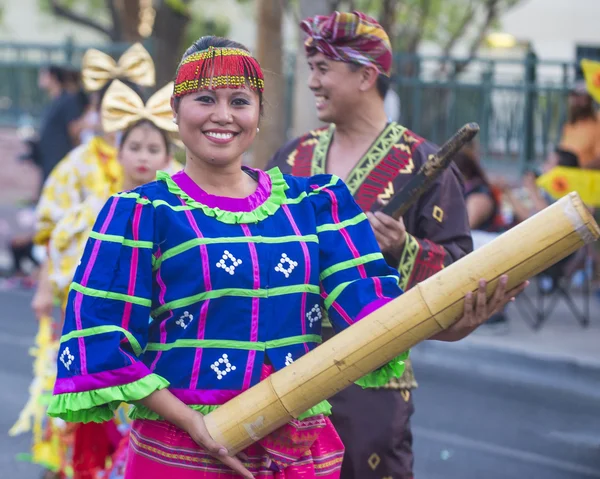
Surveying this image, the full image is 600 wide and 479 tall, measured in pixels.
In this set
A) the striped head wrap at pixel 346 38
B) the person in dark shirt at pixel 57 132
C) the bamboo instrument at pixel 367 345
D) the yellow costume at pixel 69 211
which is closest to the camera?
the bamboo instrument at pixel 367 345

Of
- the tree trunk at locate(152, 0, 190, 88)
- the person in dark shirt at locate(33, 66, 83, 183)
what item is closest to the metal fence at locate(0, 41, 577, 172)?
the person in dark shirt at locate(33, 66, 83, 183)

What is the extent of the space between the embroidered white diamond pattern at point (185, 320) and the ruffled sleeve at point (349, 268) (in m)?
0.36

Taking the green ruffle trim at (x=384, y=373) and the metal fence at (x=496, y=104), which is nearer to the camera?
the green ruffle trim at (x=384, y=373)

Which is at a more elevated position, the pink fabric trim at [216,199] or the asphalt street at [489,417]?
the pink fabric trim at [216,199]

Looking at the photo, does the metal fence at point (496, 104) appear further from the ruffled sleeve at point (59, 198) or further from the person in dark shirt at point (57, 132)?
the ruffled sleeve at point (59, 198)

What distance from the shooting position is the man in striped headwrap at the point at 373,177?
3943mm

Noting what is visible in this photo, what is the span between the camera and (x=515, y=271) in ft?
8.65

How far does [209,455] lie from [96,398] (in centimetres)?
31

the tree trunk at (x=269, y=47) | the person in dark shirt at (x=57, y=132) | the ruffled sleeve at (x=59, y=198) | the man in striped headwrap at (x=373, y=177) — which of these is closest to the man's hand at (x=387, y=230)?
the man in striped headwrap at (x=373, y=177)

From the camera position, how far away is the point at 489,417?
7660mm

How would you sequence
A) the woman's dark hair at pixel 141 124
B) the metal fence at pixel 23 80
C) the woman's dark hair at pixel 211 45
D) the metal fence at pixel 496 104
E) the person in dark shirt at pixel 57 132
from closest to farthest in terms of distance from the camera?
the woman's dark hair at pixel 211 45 < the woman's dark hair at pixel 141 124 < the person in dark shirt at pixel 57 132 < the metal fence at pixel 496 104 < the metal fence at pixel 23 80

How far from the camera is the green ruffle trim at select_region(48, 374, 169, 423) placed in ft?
8.80

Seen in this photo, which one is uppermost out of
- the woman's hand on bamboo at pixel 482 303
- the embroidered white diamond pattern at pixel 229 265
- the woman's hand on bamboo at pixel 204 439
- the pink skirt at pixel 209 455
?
the embroidered white diamond pattern at pixel 229 265

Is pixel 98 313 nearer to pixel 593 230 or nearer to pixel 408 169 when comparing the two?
pixel 593 230
